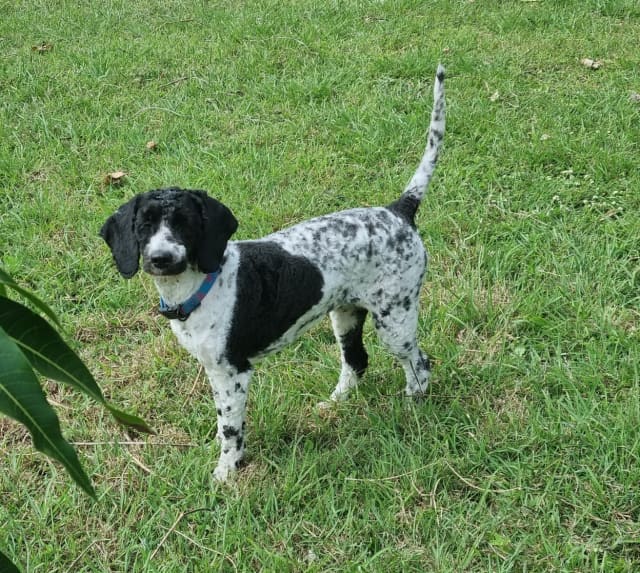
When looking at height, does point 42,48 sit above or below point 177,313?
below

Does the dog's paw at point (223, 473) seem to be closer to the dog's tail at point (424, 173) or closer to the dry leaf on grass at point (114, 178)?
the dog's tail at point (424, 173)

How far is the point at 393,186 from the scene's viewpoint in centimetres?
491

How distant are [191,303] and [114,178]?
273cm

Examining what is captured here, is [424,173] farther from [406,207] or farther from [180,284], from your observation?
[180,284]

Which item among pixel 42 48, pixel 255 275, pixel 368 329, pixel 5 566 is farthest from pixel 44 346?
pixel 42 48

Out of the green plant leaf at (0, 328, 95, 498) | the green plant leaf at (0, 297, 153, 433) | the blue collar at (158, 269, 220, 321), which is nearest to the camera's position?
the green plant leaf at (0, 328, 95, 498)

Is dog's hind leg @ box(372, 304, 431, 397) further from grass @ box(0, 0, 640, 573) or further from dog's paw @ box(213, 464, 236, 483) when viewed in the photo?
dog's paw @ box(213, 464, 236, 483)

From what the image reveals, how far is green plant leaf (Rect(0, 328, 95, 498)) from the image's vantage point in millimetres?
852

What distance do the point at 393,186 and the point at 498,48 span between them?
8.38 feet

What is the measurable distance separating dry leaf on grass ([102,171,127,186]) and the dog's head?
256 cm

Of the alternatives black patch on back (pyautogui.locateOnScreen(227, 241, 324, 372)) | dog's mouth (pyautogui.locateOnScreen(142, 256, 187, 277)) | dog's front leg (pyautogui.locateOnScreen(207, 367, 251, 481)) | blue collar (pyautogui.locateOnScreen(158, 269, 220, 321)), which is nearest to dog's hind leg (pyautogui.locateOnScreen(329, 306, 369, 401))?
black patch on back (pyautogui.locateOnScreen(227, 241, 324, 372))

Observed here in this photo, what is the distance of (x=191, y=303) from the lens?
2.77m

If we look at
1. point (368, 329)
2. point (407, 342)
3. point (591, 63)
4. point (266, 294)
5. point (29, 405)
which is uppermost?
point (29, 405)

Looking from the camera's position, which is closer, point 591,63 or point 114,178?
point 114,178
